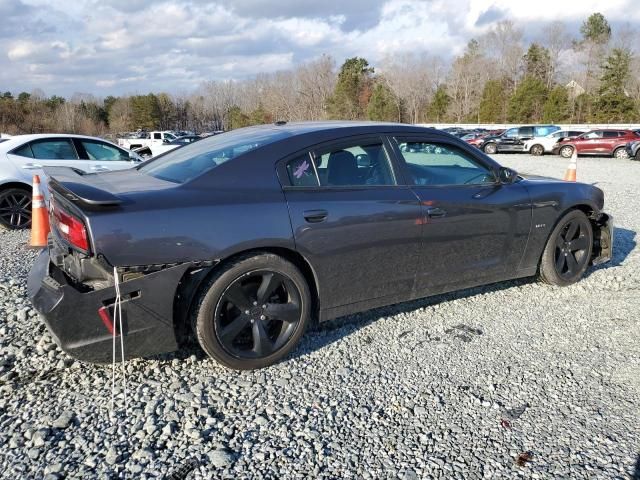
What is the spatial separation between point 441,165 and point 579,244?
1.79 meters

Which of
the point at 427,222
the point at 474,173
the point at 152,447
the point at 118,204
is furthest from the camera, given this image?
the point at 474,173

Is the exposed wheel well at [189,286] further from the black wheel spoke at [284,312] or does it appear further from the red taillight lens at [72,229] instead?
the red taillight lens at [72,229]

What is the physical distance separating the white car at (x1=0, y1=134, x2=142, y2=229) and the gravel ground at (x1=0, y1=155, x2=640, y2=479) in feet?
12.9

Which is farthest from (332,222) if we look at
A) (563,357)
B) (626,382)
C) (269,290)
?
(626,382)

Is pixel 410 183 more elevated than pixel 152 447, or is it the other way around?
pixel 410 183

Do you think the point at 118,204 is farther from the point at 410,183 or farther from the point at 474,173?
the point at 474,173

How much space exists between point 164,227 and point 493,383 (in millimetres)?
2168

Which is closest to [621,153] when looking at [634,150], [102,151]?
[634,150]

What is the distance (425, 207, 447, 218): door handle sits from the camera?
3658mm

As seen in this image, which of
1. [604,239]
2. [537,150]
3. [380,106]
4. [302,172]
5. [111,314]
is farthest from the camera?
[380,106]

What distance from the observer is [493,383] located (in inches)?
122

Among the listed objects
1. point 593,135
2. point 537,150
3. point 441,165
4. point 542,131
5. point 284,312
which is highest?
point 441,165

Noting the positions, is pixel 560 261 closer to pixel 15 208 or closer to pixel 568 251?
pixel 568 251

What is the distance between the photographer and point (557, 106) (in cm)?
5244
